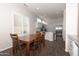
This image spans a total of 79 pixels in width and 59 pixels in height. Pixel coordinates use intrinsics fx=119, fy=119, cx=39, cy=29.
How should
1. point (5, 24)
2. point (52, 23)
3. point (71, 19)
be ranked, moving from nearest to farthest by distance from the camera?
point (71, 19), point (5, 24), point (52, 23)

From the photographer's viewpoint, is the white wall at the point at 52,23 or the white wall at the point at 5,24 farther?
the white wall at the point at 52,23

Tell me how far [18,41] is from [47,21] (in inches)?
445

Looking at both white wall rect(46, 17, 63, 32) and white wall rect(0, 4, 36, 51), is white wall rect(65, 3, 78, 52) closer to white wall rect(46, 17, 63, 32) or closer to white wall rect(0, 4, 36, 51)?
white wall rect(0, 4, 36, 51)

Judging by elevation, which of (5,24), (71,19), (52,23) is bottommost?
(5,24)

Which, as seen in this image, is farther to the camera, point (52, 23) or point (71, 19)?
point (52, 23)

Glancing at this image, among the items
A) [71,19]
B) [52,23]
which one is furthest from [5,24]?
[52,23]

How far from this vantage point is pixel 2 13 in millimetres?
5277

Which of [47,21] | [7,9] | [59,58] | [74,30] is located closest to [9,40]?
[7,9]

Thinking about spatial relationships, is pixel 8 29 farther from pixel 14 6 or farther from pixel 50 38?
pixel 50 38

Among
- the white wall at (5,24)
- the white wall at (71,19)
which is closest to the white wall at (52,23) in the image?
the white wall at (5,24)

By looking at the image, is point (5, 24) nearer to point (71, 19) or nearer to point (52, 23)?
point (71, 19)

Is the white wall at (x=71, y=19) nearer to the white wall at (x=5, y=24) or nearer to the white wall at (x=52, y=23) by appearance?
the white wall at (x=5, y=24)

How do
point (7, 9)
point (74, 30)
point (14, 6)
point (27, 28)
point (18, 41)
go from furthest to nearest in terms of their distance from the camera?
point (27, 28) < point (14, 6) < point (7, 9) < point (74, 30) < point (18, 41)

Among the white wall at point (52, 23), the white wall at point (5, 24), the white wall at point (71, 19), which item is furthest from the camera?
the white wall at point (52, 23)
